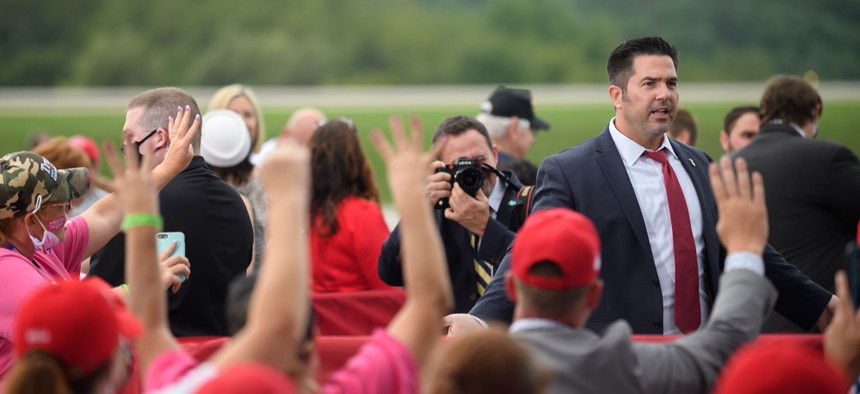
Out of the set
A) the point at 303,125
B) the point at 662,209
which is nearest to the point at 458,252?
the point at 662,209

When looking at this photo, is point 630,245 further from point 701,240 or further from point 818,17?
point 818,17

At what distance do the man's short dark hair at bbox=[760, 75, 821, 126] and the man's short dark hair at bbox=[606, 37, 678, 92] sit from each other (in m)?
2.04

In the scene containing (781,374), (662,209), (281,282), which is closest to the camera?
(781,374)

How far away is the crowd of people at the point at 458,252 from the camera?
Answer: 2.65m

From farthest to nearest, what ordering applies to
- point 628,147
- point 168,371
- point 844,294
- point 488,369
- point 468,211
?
point 468,211 → point 628,147 → point 844,294 → point 168,371 → point 488,369

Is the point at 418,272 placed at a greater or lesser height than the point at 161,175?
lesser

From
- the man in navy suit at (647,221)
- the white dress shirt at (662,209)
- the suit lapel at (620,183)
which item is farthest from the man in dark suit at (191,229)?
the white dress shirt at (662,209)

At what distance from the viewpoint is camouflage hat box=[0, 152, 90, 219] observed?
4.17m

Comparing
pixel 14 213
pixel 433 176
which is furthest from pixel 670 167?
pixel 14 213

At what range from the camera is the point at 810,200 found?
6.01 metres

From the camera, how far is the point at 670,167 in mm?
4613

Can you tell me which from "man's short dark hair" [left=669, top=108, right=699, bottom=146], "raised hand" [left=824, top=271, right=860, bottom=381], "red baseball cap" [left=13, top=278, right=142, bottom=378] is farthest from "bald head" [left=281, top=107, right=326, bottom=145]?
"raised hand" [left=824, top=271, right=860, bottom=381]

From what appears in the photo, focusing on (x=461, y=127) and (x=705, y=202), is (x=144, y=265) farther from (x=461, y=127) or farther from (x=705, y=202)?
(x=461, y=127)

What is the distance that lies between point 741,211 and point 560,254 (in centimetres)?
64
